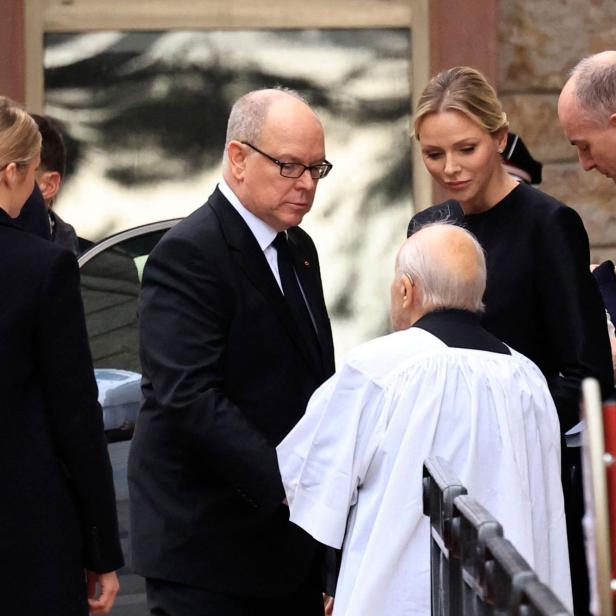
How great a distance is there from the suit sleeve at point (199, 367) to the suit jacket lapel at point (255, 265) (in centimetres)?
8

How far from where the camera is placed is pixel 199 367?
428 centimetres

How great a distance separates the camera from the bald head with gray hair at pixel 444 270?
4125mm

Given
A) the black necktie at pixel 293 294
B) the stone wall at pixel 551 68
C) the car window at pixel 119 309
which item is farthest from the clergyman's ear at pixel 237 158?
the stone wall at pixel 551 68

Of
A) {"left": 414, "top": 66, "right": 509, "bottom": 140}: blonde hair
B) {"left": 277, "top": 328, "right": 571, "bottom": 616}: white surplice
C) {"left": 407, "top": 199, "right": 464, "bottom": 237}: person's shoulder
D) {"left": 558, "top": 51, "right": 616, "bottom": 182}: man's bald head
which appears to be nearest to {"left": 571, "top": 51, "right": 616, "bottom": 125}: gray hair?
{"left": 558, "top": 51, "right": 616, "bottom": 182}: man's bald head

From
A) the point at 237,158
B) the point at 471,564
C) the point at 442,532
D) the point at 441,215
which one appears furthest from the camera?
the point at 441,215

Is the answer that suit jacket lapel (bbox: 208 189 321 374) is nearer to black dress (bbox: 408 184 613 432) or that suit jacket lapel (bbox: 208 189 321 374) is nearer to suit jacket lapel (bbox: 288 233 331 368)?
suit jacket lapel (bbox: 288 233 331 368)

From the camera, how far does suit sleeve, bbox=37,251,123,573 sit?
4156 mm

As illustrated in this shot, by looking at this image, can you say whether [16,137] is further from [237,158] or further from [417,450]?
[417,450]

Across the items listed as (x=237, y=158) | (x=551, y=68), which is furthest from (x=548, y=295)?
(x=551, y=68)

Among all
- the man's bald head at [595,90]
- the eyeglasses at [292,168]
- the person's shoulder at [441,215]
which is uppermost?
the man's bald head at [595,90]

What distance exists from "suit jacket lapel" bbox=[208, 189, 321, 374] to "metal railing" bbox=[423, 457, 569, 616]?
4.00 ft

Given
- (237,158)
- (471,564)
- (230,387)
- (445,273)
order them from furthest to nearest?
1. (237,158)
2. (230,387)
3. (445,273)
4. (471,564)

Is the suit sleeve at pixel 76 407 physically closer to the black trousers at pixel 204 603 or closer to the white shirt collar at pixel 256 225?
the black trousers at pixel 204 603

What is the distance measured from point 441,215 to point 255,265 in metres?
0.56
